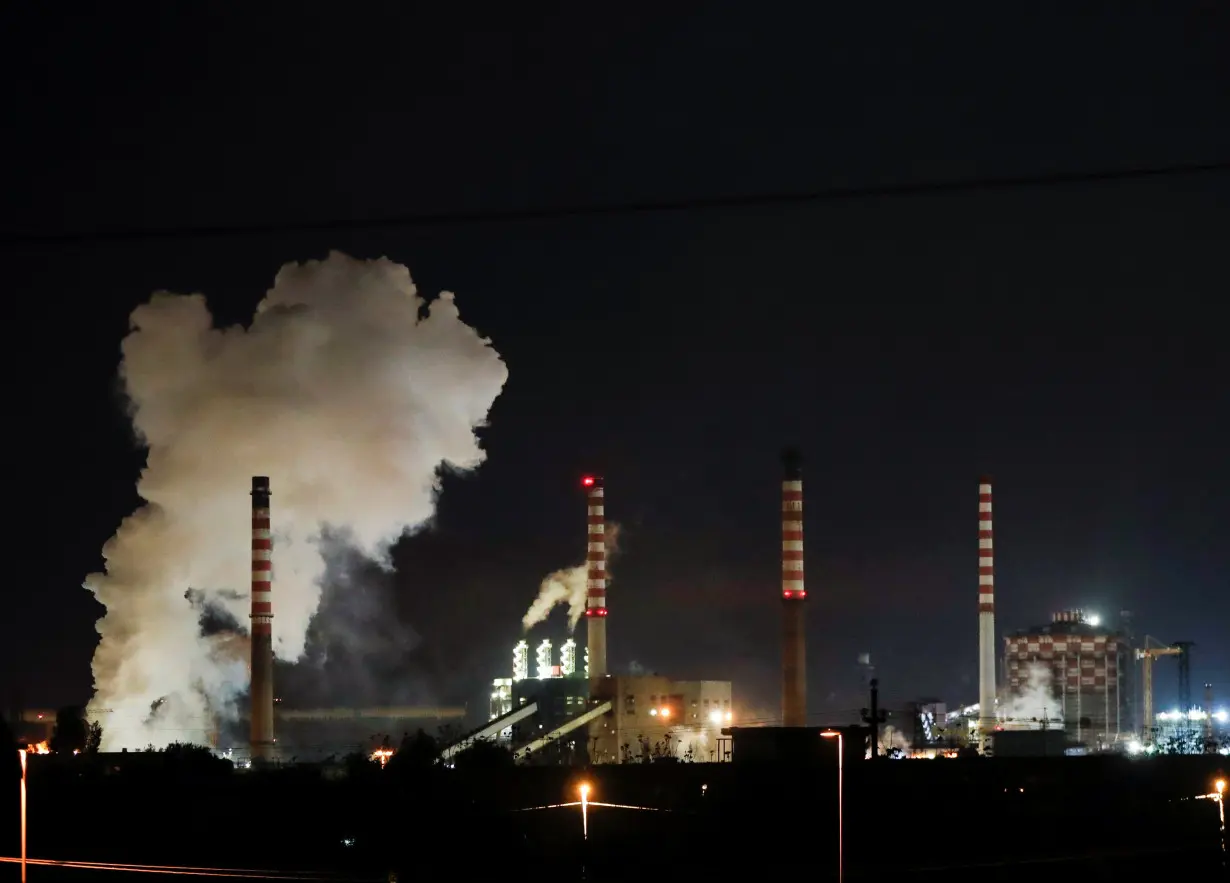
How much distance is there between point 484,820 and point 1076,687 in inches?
2037

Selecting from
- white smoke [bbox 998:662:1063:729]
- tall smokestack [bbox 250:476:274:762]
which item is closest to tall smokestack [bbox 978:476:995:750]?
white smoke [bbox 998:662:1063:729]

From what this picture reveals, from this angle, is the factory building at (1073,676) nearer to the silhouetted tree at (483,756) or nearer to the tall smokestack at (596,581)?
the tall smokestack at (596,581)

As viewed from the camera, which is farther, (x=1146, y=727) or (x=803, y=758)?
(x=1146, y=727)

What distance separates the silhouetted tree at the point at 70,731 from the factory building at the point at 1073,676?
41.9 meters

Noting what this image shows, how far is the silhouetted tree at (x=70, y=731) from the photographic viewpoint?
55.4m

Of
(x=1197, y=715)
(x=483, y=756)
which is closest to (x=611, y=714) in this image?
(x=483, y=756)

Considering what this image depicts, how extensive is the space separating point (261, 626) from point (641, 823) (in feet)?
77.2

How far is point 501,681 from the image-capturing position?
66.2m

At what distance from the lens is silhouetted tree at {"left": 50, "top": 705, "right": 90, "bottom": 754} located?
182 ft

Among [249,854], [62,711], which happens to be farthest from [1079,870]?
[62,711]

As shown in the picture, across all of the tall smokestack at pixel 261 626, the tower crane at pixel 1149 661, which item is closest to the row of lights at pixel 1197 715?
the tower crane at pixel 1149 661

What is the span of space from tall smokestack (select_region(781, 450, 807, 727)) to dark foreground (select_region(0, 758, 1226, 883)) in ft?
38.6

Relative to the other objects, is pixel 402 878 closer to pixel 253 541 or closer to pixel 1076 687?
pixel 253 541

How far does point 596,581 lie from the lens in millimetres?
64562
